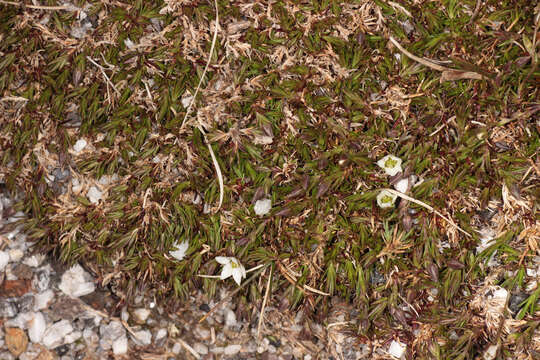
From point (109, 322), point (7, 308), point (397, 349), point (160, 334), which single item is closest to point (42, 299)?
point (7, 308)

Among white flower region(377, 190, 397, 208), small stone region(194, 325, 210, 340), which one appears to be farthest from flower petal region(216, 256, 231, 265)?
white flower region(377, 190, 397, 208)

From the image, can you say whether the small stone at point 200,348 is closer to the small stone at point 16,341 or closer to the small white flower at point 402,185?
the small stone at point 16,341

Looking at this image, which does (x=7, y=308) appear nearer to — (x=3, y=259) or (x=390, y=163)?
(x=3, y=259)

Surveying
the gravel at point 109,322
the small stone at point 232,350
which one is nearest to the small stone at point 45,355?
the gravel at point 109,322

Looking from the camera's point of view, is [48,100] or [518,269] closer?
[518,269]

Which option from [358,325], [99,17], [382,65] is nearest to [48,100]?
[99,17]

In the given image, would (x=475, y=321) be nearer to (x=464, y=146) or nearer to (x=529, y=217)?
(x=529, y=217)

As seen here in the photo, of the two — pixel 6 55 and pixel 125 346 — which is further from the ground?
pixel 6 55
